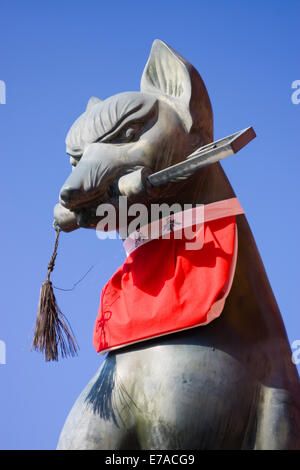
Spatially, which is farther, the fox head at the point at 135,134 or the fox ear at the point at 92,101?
the fox ear at the point at 92,101

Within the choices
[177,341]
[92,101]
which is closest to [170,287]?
[177,341]

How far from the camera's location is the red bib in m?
3.14

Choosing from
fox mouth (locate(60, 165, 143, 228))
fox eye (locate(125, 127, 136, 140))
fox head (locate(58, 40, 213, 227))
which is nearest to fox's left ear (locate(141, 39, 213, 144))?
fox head (locate(58, 40, 213, 227))

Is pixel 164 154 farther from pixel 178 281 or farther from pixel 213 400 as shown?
pixel 213 400

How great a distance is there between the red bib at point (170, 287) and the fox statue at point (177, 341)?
1 cm

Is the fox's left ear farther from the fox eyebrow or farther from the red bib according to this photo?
the red bib

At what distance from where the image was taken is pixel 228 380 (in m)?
3.08

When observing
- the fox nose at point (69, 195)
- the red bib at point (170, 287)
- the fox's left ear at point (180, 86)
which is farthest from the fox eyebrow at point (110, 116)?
the red bib at point (170, 287)

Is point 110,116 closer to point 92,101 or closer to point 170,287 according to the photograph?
point 92,101

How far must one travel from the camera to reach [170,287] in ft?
10.5

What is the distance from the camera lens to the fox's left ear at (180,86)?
135 inches

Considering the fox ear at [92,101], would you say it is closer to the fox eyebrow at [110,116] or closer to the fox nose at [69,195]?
the fox eyebrow at [110,116]
